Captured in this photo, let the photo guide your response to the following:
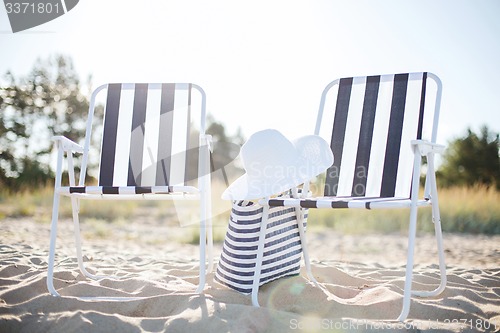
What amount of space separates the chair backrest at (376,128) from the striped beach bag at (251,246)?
331mm

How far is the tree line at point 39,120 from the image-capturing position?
34.9 ft

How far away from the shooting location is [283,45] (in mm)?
5480

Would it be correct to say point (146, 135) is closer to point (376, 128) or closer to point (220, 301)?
point (220, 301)

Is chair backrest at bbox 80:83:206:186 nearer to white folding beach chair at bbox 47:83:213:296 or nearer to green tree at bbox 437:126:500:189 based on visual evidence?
white folding beach chair at bbox 47:83:213:296

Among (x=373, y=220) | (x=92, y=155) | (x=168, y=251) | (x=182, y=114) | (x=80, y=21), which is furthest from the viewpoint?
(x=92, y=155)

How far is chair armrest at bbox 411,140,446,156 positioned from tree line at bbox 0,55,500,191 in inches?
329

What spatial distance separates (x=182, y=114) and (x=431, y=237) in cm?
452

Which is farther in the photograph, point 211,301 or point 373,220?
→ point 373,220

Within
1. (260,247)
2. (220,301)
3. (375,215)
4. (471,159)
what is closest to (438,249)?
(260,247)

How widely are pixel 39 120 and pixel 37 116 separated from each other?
5.2 inches

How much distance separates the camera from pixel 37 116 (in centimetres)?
1197

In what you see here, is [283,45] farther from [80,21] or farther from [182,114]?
[182,114]

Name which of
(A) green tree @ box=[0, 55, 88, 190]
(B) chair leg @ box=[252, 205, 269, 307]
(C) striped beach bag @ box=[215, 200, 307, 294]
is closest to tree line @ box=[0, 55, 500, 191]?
(A) green tree @ box=[0, 55, 88, 190]

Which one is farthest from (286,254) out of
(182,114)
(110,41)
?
(110,41)
